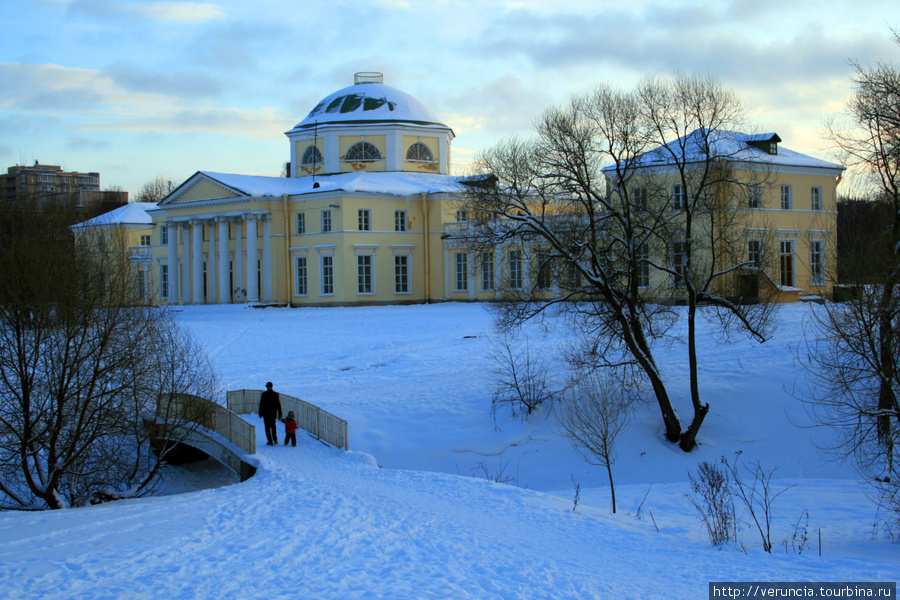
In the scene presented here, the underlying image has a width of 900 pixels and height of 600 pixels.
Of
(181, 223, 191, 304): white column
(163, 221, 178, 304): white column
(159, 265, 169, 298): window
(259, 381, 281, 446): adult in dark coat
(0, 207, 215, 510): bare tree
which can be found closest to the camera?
(0, 207, 215, 510): bare tree

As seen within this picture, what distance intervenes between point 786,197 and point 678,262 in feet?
74.5

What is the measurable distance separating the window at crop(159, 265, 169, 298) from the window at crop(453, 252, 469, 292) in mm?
20763

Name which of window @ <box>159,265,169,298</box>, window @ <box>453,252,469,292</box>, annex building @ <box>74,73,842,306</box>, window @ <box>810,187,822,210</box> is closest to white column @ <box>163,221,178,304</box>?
annex building @ <box>74,73,842,306</box>

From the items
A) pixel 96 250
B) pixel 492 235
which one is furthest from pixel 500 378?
pixel 96 250

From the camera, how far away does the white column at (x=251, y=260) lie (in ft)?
155

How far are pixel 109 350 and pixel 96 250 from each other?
3812mm

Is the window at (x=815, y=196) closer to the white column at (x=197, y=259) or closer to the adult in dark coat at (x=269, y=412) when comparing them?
the adult in dark coat at (x=269, y=412)

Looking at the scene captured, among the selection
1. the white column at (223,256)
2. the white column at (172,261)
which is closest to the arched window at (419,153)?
the white column at (223,256)

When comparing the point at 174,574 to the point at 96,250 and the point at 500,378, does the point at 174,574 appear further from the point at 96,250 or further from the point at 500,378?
the point at 500,378

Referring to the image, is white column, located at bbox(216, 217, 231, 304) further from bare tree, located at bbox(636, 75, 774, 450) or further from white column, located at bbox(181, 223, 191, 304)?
bare tree, located at bbox(636, 75, 774, 450)

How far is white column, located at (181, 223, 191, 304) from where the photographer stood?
170 feet

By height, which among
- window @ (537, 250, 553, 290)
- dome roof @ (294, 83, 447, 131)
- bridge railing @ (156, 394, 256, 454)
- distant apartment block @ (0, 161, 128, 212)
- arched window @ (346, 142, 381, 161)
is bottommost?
bridge railing @ (156, 394, 256, 454)

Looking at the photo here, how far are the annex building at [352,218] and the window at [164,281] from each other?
101cm

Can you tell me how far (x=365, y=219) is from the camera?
1826 inches
